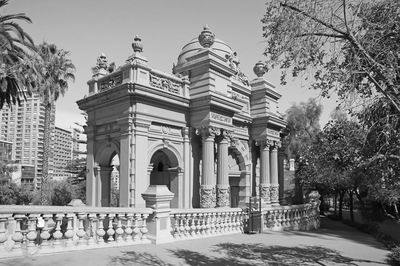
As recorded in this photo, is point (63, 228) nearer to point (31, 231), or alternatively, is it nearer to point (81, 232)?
point (81, 232)

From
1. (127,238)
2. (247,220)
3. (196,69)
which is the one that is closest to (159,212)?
(127,238)

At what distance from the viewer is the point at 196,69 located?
1609 centimetres

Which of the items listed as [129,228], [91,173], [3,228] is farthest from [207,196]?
[3,228]

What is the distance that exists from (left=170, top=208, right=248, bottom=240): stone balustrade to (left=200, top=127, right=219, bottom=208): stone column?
1981mm

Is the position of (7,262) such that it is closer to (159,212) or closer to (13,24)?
(159,212)

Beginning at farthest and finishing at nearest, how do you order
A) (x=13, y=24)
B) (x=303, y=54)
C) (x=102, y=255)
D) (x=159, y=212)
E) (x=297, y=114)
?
(x=297, y=114)
(x=13, y=24)
(x=159, y=212)
(x=102, y=255)
(x=303, y=54)

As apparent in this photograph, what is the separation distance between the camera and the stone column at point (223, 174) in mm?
15281

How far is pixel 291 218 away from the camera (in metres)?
16.1

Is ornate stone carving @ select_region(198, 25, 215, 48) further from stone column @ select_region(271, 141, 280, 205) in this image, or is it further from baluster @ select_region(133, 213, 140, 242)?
baluster @ select_region(133, 213, 140, 242)

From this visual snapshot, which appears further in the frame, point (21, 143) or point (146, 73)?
point (21, 143)

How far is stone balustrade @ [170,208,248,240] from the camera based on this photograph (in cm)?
1039

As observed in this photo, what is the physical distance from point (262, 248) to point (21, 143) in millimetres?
129078

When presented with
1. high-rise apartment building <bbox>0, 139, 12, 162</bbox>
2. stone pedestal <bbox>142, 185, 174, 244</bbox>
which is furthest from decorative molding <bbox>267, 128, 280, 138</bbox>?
high-rise apartment building <bbox>0, 139, 12, 162</bbox>

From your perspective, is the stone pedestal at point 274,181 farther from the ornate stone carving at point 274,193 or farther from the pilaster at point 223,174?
Answer: the pilaster at point 223,174
